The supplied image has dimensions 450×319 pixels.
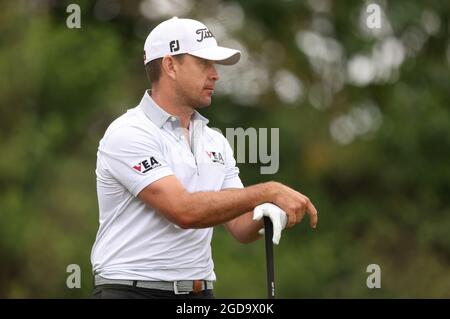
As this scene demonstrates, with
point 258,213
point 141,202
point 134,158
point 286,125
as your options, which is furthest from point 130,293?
point 286,125

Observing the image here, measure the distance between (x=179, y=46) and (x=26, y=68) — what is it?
1339 centimetres

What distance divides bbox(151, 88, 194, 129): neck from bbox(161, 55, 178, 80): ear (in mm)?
111

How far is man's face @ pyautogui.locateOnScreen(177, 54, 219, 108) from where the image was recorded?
6945mm

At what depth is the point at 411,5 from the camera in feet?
80.5

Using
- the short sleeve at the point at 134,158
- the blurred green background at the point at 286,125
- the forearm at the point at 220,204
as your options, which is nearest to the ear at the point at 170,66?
the short sleeve at the point at 134,158

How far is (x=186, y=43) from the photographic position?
6980mm

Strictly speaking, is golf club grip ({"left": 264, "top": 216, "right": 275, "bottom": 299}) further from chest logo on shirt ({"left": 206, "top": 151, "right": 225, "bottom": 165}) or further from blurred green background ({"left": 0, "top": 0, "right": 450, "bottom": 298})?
blurred green background ({"left": 0, "top": 0, "right": 450, "bottom": 298})

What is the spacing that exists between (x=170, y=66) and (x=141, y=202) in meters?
0.84

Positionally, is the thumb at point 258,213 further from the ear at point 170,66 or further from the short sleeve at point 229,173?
the ear at point 170,66

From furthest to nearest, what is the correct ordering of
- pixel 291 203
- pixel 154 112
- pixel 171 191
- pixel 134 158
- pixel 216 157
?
pixel 216 157, pixel 154 112, pixel 134 158, pixel 171 191, pixel 291 203

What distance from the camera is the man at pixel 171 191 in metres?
6.50

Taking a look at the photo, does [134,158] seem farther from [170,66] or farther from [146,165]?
[170,66]
